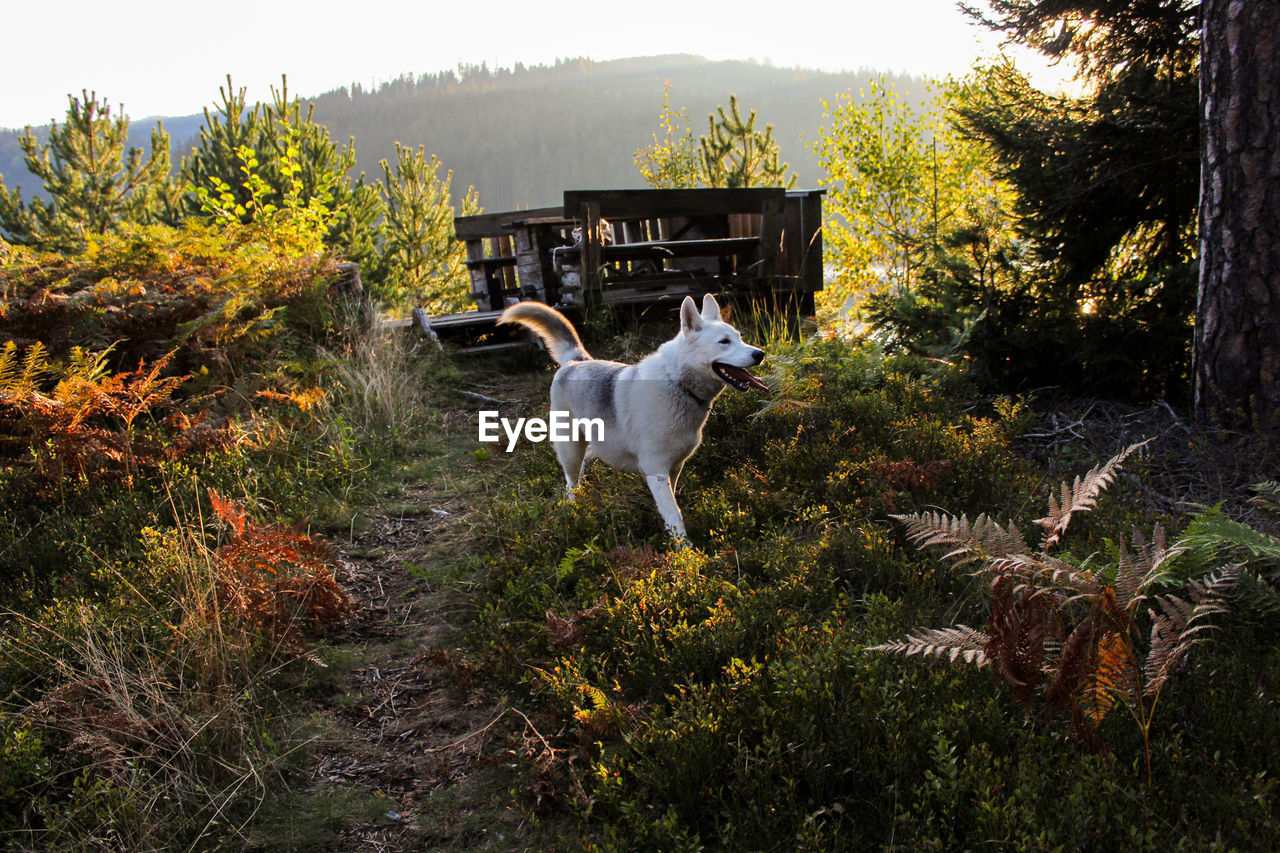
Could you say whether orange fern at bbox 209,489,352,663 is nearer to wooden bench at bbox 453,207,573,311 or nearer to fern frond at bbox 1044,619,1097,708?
fern frond at bbox 1044,619,1097,708

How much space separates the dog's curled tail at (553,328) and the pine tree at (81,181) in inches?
823

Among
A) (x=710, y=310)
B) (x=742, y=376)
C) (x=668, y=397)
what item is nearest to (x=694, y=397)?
(x=668, y=397)

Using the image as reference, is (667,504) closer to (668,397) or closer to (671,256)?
(668,397)

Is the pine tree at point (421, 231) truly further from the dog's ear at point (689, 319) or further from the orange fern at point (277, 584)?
the orange fern at point (277, 584)

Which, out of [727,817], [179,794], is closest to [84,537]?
[179,794]

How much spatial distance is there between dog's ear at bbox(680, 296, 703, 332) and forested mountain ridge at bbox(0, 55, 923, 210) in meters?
123

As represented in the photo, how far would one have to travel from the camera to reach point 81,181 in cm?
2198

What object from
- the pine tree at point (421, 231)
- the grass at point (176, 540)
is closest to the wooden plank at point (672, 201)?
the grass at point (176, 540)

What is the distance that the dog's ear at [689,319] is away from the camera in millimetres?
4813

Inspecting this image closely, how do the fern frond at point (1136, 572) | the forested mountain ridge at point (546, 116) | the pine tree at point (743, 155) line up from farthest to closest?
the forested mountain ridge at point (546, 116)
the pine tree at point (743, 155)
the fern frond at point (1136, 572)

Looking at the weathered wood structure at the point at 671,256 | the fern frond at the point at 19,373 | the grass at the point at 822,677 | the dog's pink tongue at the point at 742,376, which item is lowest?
the grass at the point at 822,677

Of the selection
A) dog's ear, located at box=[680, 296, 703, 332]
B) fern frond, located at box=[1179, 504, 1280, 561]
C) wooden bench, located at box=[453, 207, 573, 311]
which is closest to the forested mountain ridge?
wooden bench, located at box=[453, 207, 573, 311]

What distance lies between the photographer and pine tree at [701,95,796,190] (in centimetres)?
1864

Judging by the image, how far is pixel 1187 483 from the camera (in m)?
4.44
